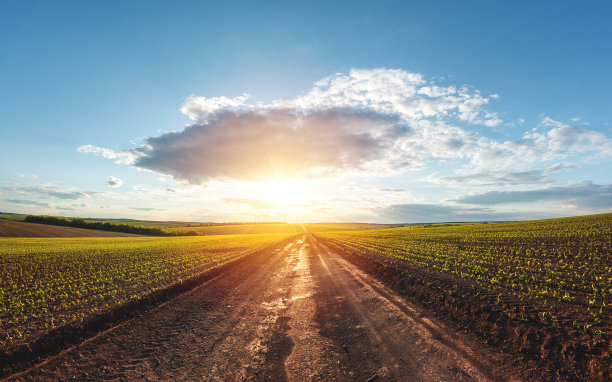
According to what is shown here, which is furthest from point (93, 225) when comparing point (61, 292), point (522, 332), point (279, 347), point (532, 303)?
point (522, 332)

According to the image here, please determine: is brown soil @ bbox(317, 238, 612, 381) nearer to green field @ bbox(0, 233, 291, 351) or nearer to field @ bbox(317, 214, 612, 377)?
field @ bbox(317, 214, 612, 377)

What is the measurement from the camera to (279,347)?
21.9 ft

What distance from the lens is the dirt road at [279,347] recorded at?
218 inches

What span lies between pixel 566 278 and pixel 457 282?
5.99 metres

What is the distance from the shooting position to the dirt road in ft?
18.2

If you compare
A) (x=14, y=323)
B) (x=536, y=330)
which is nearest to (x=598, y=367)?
(x=536, y=330)

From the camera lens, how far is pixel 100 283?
1457 centimetres

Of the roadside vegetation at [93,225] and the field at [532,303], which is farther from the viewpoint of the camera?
the roadside vegetation at [93,225]

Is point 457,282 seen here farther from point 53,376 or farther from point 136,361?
point 53,376

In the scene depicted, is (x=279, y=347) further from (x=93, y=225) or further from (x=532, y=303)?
(x=93, y=225)

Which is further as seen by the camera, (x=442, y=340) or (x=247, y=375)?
(x=442, y=340)

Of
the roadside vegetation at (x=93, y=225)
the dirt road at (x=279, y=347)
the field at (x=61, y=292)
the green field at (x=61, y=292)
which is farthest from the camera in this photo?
the roadside vegetation at (x=93, y=225)

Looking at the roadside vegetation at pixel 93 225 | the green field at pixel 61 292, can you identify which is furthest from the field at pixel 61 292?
the roadside vegetation at pixel 93 225

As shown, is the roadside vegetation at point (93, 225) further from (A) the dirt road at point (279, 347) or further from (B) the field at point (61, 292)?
(A) the dirt road at point (279, 347)
